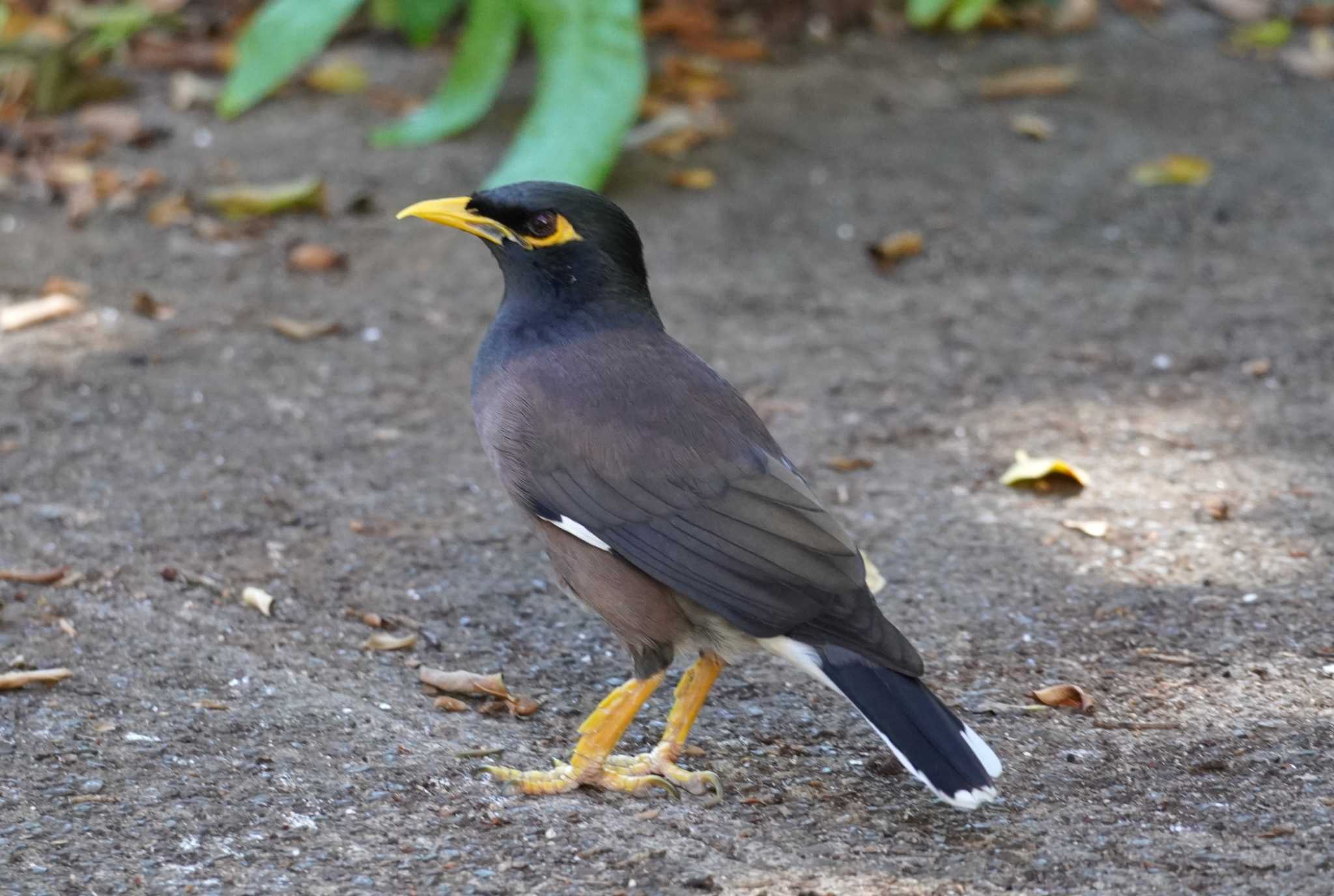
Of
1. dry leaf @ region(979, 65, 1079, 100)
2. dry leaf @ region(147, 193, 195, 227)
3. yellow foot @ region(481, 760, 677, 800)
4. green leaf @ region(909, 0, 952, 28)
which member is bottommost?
dry leaf @ region(147, 193, 195, 227)

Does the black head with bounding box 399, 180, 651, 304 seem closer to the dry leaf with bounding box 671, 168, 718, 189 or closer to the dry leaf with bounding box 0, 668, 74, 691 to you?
the dry leaf with bounding box 0, 668, 74, 691

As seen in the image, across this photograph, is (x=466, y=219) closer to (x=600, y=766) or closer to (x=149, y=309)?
(x=600, y=766)

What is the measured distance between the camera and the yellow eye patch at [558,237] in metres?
3.76

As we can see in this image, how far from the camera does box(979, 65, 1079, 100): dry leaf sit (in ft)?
26.9

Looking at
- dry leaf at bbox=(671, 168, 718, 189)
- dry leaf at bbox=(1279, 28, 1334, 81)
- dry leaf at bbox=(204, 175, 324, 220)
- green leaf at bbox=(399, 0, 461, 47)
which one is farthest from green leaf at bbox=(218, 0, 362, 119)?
dry leaf at bbox=(1279, 28, 1334, 81)

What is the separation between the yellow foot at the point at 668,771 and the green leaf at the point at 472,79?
4.43 meters

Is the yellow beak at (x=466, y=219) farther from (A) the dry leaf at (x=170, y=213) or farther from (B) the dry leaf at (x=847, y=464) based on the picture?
(A) the dry leaf at (x=170, y=213)

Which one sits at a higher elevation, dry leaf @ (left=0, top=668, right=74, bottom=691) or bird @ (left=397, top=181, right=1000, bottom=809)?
bird @ (left=397, top=181, right=1000, bottom=809)

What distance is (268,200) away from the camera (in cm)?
695

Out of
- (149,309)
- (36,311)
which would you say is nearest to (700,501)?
(149,309)

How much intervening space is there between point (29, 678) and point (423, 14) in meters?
5.20

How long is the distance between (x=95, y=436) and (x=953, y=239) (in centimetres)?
370

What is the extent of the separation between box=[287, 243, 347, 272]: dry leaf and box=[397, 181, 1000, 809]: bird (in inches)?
111

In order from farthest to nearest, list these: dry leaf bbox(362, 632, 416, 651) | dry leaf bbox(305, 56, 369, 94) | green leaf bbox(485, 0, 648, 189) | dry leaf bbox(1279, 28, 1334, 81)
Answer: dry leaf bbox(1279, 28, 1334, 81) < dry leaf bbox(305, 56, 369, 94) < green leaf bbox(485, 0, 648, 189) < dry leaf bbox(362, 632, 416, 651)
